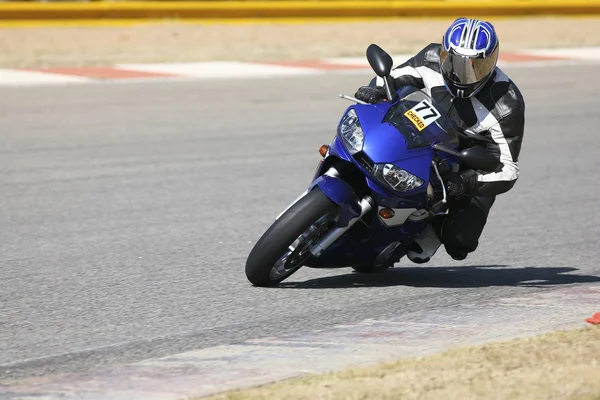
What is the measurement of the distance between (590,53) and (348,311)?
1451 centimetres

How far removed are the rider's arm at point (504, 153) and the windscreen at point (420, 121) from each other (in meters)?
0.31

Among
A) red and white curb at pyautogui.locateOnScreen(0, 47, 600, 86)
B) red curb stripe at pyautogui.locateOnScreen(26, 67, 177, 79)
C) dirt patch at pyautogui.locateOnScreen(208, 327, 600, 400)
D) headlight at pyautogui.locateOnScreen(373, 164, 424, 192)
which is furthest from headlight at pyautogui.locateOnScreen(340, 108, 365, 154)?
red curb stripe at pyautogui.locateOnScreen(26, 67, 177, 79)

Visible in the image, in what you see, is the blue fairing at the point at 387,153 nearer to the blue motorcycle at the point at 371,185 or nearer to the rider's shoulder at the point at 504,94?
the blue motorcycle at the point at 371,185

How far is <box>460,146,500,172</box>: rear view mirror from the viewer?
5.25 m

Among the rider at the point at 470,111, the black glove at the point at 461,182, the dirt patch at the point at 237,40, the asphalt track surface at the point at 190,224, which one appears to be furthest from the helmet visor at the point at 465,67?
the dirt patch at the point at 237,40

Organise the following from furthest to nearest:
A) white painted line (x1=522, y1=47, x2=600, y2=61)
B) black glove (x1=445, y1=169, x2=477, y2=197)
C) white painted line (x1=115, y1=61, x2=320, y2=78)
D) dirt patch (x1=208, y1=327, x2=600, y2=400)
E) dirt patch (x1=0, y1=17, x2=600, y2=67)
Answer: white painted line (x1=522, y1=47, x2=600, y2=61) < dirt patch (x1=0, y1=17, x2=600, y2=67) < white painted line (x1=115, y1=61, x2=320, y2=78) < black glove (x1=445, y1=169, x2=477, y2=197) < dirt patch (x1=208, y1=327, x2=600, y2=400)

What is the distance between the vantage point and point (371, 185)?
5.34 m

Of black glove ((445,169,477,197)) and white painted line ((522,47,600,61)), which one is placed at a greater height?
white painted line ((522,47,600,61))

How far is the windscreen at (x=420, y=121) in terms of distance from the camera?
534 centimetres

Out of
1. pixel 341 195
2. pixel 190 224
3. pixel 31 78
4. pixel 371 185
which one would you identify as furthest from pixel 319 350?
pixel 31 78

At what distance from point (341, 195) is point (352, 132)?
314 mm

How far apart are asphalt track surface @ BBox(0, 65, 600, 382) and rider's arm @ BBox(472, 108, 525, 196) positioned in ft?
1.83

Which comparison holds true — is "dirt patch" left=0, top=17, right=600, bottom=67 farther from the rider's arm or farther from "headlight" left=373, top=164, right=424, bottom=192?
"headlight" left=373, top=164, right=424, bottom=192

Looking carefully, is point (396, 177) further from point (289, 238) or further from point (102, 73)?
point (102, 73)
